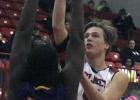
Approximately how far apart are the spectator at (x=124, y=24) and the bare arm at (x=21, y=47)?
32.0 feet

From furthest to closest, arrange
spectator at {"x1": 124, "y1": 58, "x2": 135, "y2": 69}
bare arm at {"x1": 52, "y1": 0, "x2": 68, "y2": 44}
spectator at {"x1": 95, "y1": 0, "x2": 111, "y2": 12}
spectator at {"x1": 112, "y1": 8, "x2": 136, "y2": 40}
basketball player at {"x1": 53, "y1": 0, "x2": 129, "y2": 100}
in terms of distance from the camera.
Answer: spectator at {"x1": 95, "y1": 0, "x2": 111, "y2": 12} < spectator at {"x1": 112, "y1": 8, "x2": 136, "y2": 40} < spectator at {"x1": 124, "y1": 58, "x2": 135, "y2": 69} < basketball player at {"x1": 53, "y1": 0, "x2": 129, "y2": 100} < bare arm at {"x1": 52, "y1": 0, "x2": 68, "y2": 44}

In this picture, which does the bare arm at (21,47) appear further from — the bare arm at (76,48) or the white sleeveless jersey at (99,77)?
the white sleeveless jersey at (99,77)

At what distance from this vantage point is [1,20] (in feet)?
33.0

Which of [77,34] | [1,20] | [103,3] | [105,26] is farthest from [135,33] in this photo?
[77,34]

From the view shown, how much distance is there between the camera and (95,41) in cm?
279

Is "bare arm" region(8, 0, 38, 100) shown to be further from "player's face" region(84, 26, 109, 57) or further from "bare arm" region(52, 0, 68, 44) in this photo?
"player's face" region(84, 26, 109, 57)

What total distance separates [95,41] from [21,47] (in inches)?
36.9

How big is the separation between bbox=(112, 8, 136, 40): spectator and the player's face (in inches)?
349

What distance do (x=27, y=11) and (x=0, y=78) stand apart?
2.68 metres

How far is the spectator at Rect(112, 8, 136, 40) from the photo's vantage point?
11.7m

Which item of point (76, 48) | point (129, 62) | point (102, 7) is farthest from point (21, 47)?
point (102, 7)

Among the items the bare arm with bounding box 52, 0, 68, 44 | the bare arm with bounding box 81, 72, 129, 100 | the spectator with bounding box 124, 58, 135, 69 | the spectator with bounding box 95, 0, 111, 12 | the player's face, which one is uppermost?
the spectator with bounding box 95, 0, 111, 12

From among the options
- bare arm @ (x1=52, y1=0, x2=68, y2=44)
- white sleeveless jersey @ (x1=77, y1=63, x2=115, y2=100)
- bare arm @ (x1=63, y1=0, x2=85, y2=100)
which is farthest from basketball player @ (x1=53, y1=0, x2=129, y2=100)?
bare arm @ (x1=63, y1=0, x2=85, y2=100)

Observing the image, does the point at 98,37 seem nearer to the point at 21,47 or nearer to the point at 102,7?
the point at 21,47
